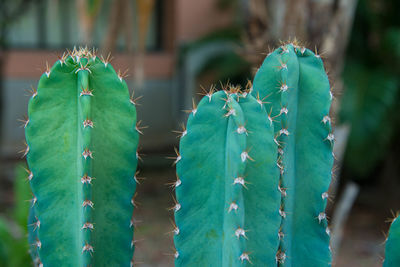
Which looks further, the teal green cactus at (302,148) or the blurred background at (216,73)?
the blurred background at (216,73)

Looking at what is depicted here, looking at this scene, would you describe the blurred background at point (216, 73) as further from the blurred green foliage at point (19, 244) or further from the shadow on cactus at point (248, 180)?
the shadow on cactus at point (248, 180)

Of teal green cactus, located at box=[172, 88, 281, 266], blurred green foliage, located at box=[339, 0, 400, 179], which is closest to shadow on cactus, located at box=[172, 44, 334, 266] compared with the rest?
teal green cactus, located at box=[172, 88, 281, 266]

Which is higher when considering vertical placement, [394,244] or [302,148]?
[302,148]

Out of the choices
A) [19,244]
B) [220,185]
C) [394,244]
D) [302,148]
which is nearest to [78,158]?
[220,185]

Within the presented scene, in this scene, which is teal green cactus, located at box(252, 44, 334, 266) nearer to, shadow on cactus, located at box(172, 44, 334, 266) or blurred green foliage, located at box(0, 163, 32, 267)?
shadow on cactus, located at box(172, 44, 334, 266)

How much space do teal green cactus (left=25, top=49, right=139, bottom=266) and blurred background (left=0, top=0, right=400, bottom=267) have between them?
0.27 meters

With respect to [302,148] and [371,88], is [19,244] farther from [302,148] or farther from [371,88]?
[371,88]

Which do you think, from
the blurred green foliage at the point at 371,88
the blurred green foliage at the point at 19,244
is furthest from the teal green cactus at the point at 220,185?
the blurred green foliage at the point at 371,88

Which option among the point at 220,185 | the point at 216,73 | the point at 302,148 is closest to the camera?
the point at 220,185

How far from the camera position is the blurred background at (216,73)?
3439mm

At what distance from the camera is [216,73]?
8672 millimetres

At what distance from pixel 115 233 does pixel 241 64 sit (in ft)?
19.8

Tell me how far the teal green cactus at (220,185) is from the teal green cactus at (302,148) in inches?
5.1

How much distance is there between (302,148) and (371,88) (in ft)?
15.2
